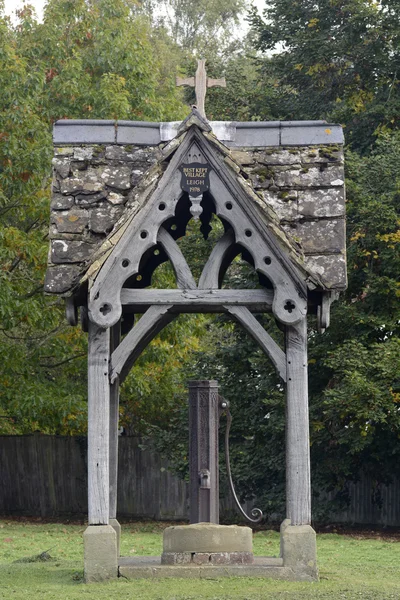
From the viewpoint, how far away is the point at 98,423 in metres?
10.6

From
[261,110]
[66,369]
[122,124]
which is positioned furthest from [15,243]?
[122,124]

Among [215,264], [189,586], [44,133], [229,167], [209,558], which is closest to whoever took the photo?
[189,586]

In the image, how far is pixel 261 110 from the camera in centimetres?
2858

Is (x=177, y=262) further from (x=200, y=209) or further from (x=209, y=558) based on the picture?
(x=209, y=558)

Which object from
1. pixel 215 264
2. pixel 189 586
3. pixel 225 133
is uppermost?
pixel 225 133

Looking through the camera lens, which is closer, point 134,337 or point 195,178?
point 134,337

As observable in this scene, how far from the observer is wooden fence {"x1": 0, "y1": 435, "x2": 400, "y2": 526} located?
91.2 feet

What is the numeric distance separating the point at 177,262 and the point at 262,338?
1130 millimetres

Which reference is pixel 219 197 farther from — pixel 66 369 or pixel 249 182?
pixel 66 369

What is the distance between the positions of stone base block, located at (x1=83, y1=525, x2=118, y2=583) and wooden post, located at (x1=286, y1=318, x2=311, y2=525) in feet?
5.59

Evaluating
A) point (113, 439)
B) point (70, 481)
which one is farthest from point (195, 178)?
point (70, 481)

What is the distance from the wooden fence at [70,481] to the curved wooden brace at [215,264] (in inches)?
650

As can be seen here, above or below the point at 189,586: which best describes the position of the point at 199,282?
above

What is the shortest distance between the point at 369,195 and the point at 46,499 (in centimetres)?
1194
